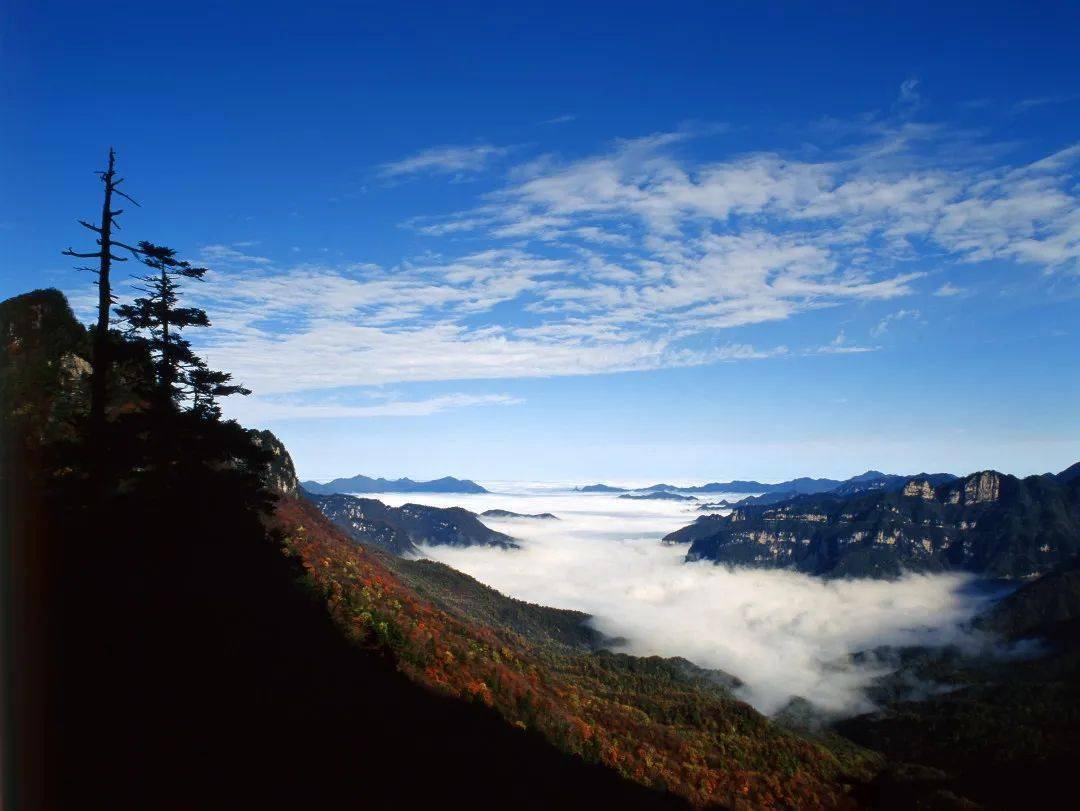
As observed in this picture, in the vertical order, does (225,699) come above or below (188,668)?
below

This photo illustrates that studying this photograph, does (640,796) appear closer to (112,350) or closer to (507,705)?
(507,705)

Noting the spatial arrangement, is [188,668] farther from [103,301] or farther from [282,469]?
[282,469]

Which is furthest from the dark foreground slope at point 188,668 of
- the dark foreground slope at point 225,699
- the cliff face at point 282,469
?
the cliff face at point 282,469

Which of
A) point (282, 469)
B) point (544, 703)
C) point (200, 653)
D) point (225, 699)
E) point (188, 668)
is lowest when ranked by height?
point (544, 703)

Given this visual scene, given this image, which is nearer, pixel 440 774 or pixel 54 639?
pixel 54 639

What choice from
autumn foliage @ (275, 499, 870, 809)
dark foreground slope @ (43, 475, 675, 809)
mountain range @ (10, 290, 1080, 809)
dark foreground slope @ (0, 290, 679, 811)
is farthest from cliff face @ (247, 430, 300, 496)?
dark foreground slope @ (43, 475, 675, 809)

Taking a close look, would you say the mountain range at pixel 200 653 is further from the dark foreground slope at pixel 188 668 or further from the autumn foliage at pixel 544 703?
the autumn foliage at pixel 544 703

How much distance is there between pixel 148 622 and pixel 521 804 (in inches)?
569

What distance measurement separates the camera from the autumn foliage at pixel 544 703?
39.8 metres

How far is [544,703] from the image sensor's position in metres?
56.0

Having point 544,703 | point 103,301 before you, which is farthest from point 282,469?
point 103,301

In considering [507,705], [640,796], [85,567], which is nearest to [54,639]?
[85,567]

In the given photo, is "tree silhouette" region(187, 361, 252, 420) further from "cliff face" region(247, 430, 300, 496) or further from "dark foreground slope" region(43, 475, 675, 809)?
"cliff face" region(247, 430, 300, 496)

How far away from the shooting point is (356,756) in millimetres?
18719
